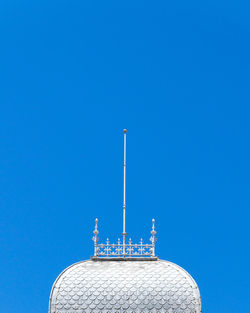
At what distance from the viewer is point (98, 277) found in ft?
150

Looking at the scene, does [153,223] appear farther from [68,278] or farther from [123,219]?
[68,278]

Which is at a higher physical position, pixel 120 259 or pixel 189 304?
pixel 120 259

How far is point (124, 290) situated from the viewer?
4481 cm

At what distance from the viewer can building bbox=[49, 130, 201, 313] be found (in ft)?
146

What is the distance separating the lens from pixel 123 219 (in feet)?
165

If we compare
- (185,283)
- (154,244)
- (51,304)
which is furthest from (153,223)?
(51,304)

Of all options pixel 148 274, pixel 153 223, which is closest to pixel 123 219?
pixel 153 223

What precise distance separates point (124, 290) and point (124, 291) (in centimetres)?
6

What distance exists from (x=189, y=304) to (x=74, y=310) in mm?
6156

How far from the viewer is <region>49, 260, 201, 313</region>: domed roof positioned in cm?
4441

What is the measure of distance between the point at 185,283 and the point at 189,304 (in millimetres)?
1283

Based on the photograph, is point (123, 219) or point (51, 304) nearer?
point (51, 304)

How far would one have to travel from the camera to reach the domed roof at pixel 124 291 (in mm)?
44406

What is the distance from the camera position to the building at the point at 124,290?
44.4 m
